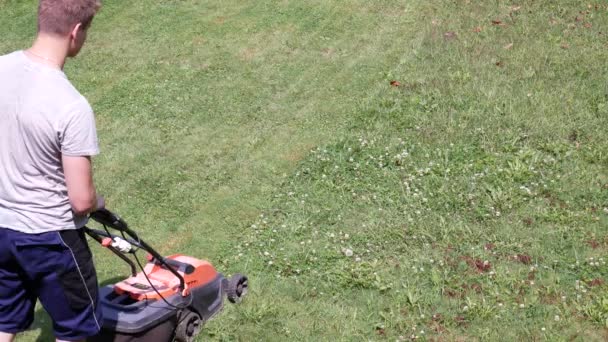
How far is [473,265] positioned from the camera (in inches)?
197

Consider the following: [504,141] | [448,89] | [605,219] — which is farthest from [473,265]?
[448,89]

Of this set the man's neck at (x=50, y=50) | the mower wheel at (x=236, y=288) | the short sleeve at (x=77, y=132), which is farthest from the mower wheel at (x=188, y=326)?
the man's neck at (x=50, y=50)

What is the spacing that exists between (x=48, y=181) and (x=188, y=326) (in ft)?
5.08

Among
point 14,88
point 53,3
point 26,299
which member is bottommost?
point 26,299

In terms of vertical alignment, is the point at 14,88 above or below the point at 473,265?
above

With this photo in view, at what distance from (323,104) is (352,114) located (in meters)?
0.45

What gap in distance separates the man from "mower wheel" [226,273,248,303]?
1322mm

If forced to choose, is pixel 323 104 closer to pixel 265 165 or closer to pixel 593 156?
pixel 265 165

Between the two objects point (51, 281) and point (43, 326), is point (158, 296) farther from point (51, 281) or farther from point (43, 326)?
point (51, 281)

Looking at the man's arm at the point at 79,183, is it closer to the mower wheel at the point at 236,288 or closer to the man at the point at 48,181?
the man at the point at 48,181

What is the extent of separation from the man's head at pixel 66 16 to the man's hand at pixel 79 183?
48 cm

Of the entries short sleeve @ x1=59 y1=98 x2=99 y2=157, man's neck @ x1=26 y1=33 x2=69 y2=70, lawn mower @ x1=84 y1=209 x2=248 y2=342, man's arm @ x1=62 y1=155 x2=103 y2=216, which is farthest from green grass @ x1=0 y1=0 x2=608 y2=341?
man's neck @ x1=26 y1=33 x2=69 y2=70

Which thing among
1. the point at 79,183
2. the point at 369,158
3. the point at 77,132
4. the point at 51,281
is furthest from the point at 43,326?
the point at 369,158

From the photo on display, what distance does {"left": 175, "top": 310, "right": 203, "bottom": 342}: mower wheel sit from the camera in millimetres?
4398
